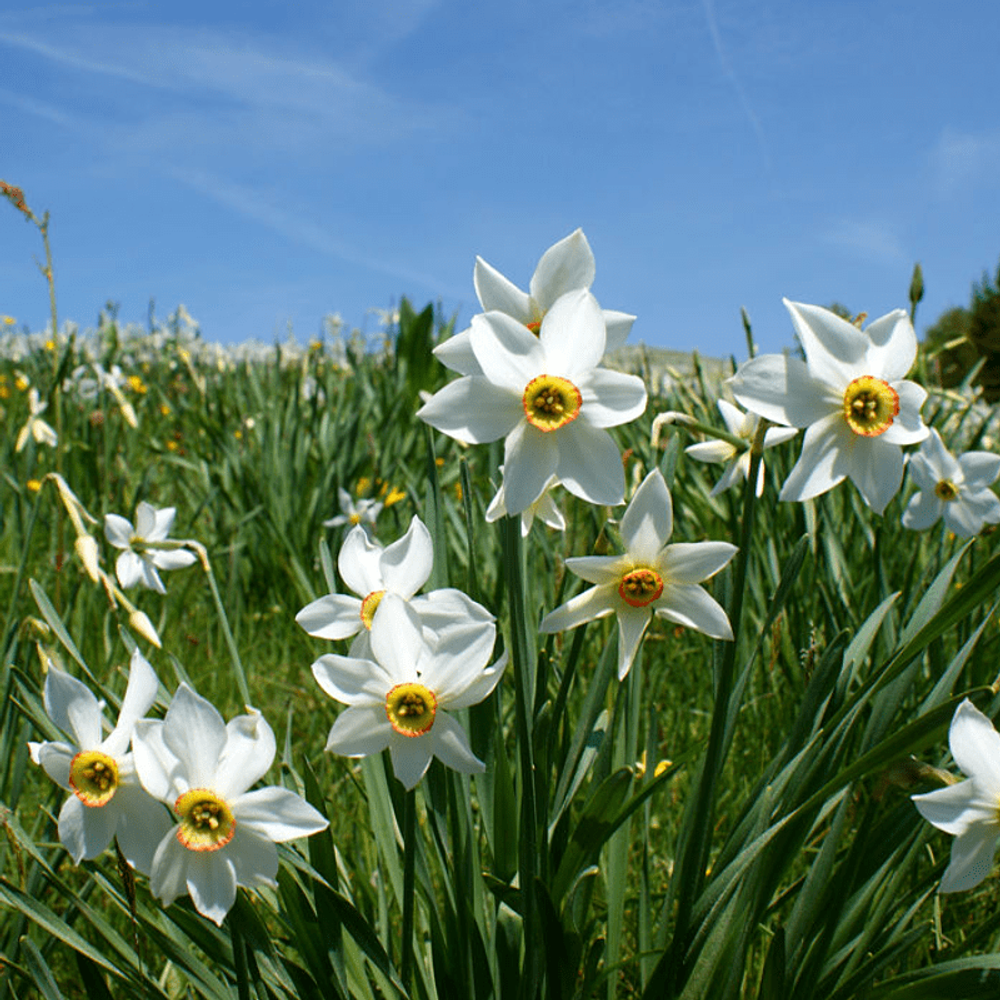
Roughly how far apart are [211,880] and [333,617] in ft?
0.98

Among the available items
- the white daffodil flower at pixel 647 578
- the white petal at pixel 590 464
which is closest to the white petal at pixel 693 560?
the white daffodil flower at pixel 647 578

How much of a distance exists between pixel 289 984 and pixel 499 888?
37 centimetres

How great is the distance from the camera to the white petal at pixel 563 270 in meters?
0.96

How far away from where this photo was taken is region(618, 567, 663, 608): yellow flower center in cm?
101

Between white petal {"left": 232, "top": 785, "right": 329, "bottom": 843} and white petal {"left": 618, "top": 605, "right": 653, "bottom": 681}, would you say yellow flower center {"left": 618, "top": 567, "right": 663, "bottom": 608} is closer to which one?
white petal {"left": 618, "top": 605, "right": 653, "bottom": 681}

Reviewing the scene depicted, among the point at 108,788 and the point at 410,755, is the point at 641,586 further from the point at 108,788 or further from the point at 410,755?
the point at 108,788

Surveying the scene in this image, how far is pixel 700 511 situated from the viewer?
334cm

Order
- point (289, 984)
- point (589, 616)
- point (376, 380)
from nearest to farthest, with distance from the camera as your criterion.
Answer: point (589, 616) < point (289, 984) < point (376, 380)

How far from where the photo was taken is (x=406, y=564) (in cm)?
106

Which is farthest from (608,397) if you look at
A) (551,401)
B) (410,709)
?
(410,709)

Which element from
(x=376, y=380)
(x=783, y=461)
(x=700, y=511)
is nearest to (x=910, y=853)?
(x=783, y=461)

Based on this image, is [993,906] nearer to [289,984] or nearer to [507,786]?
[507,786]

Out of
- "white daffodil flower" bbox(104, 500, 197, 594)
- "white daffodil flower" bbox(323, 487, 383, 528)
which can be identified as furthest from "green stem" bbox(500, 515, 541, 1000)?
"white daffodil flower" bbox(323, 487, 383, 528)

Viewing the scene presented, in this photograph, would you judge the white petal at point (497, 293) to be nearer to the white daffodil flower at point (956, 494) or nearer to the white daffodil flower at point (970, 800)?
the white daffodil flower at point (970, 800)
